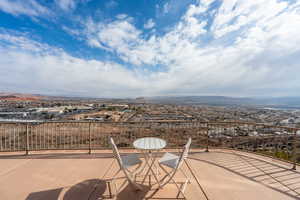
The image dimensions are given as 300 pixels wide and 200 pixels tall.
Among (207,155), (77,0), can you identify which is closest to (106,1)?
(77,0)

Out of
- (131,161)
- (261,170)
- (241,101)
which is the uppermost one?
(131,161)

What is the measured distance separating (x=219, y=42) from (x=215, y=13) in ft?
5.98

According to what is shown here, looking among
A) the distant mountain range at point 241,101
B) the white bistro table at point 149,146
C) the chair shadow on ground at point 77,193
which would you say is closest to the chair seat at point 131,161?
the white bistro table at point 149,146

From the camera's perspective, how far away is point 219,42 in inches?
265

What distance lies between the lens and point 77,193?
2.05 m

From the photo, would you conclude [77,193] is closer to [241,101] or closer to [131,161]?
[131,161]

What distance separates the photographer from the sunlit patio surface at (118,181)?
2.05 m

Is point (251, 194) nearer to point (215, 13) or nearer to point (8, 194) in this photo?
point (8, 194)

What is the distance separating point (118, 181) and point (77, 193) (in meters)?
0.65

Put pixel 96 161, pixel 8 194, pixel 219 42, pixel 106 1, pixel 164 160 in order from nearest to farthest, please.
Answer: pixel 8 194, pixel 164 160, pixel 96 161, pixel 106 1, pixel 219 42

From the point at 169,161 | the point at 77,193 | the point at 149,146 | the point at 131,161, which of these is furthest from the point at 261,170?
the point at 77,193

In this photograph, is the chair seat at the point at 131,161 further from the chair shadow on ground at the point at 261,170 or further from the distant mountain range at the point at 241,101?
the distant mountain range at the point at 241,101

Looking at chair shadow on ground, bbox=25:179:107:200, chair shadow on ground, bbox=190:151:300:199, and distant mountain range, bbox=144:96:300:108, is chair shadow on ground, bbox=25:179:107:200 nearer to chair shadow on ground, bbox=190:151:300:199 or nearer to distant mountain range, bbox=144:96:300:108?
chair shadow on ground, bbox=190:151:300:199

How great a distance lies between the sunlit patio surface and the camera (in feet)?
6.73
